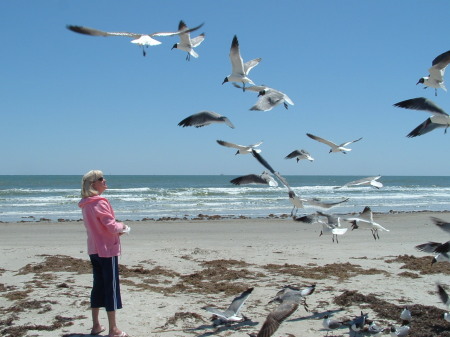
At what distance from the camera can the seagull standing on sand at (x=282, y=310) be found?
391 centimetres

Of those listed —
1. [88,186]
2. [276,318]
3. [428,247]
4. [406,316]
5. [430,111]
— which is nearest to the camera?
[276,318]

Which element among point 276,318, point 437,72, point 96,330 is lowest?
point 96,330

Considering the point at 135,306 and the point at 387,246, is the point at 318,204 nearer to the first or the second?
the point at 135,306

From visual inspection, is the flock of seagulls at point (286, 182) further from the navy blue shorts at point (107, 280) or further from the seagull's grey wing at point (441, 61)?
the navy blue shorts at point (107, 280)

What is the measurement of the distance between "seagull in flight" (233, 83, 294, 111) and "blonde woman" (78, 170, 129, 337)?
1659 mm

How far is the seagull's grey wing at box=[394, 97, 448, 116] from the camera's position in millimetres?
4449

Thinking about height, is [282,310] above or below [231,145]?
below

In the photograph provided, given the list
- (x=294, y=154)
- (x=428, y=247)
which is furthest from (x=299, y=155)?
(x=428, y=247)

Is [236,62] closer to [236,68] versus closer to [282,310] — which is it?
[236,68]

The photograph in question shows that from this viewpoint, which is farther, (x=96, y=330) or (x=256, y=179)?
(x=256, y=179)

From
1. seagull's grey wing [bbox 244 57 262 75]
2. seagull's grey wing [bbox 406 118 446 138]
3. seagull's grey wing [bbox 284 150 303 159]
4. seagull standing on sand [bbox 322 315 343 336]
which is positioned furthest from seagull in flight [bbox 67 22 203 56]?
seagull standing on sand [bbox 322 315 343 336]

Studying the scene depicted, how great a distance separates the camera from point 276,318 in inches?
158

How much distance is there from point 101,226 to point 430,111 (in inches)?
123

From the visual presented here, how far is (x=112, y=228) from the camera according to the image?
4.15m
